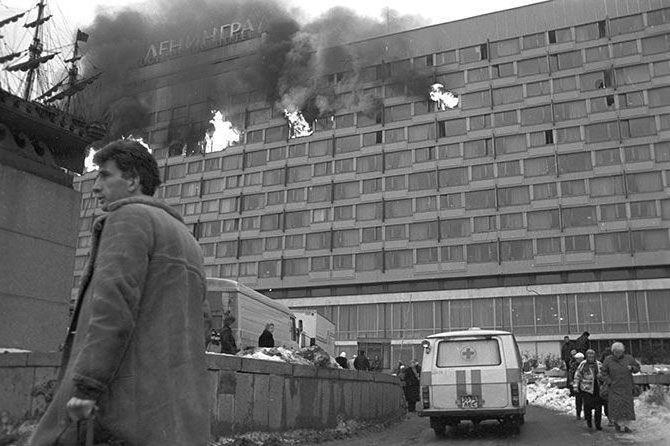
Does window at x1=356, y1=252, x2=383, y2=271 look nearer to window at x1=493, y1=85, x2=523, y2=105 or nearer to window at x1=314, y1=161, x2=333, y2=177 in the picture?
window at x1=314, y1=161, x2=333, y2=177

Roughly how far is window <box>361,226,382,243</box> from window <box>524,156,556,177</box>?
15047 millimetres

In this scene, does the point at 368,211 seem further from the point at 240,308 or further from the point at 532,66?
the point at 240,308

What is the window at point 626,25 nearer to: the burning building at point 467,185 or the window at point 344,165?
the burning building at point 467,185

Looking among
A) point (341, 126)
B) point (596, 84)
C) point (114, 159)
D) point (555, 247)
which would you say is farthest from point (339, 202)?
point (114, 159)

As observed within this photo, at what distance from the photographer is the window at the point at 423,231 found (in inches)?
2387

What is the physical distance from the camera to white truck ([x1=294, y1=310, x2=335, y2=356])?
1085 inches

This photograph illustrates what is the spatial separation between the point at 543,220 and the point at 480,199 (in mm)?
6114

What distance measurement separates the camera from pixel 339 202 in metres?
65.6

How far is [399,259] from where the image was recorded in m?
61.2

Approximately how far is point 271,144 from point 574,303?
120 ft

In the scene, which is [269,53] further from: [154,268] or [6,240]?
[154,268]

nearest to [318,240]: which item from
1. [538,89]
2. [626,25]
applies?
[538,89]

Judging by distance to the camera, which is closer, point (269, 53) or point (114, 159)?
point (114, 159)

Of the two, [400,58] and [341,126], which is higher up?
[400,58]
